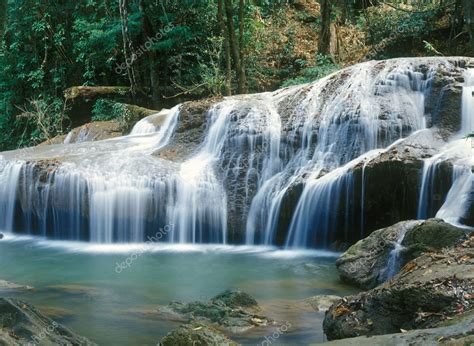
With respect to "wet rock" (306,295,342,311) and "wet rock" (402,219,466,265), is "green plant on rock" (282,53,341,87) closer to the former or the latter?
"wet rock" (402,219,466,265)

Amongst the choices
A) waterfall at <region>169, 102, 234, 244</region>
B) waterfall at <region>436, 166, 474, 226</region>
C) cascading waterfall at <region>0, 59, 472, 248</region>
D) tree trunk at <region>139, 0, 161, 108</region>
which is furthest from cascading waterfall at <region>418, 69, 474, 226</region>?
tree trunk at <region>139, 0, 161, 108</region>

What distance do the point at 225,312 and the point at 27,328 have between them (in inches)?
90.4

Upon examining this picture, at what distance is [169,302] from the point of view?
21.0 ft

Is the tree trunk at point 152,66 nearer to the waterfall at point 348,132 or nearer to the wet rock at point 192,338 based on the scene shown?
the waterfall at point 348,132

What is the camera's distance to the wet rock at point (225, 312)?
17.7ft

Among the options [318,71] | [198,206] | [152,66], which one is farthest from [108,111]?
[198,206]

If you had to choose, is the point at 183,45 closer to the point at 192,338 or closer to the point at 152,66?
the point at 152,66

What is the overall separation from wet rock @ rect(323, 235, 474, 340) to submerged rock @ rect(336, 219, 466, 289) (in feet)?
A: 4.25

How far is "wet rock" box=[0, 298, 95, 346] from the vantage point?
3500mm

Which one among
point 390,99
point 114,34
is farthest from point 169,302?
point 114,34

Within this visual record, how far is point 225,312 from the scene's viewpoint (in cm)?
556

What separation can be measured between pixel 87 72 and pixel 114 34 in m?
1.66

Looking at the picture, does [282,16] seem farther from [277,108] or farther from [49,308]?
[49,308]

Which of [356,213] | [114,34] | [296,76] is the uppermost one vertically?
[114,34]
